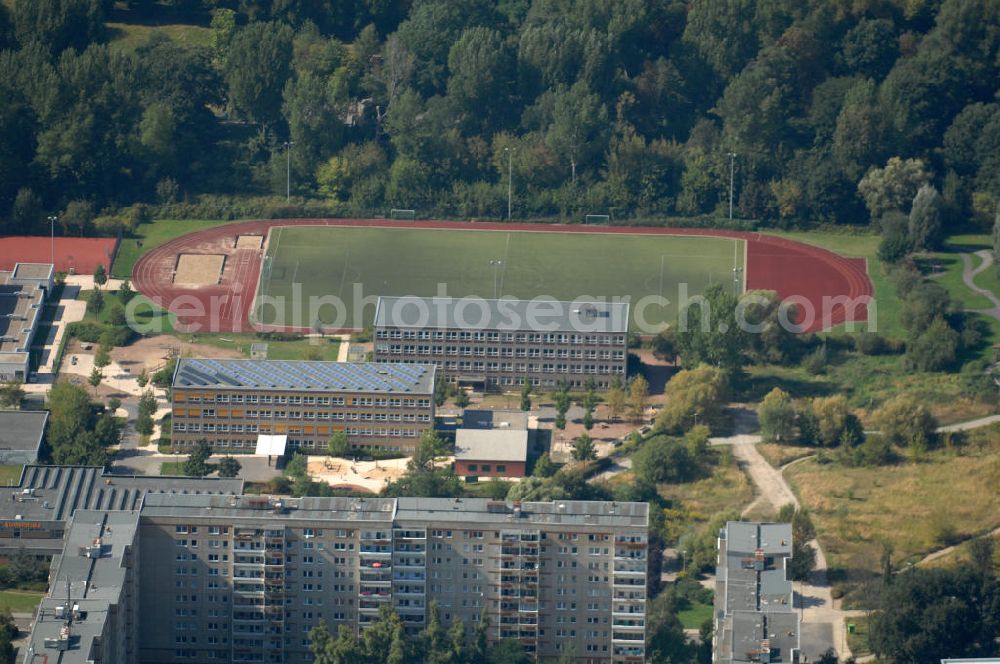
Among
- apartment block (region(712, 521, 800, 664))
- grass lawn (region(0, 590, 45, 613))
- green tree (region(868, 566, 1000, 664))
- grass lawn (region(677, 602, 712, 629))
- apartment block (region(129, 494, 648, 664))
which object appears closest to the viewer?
apartment block (region(712, 521, 800, 664))

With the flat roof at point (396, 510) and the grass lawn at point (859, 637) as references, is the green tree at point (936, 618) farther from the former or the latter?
the flat roof at point (396, 510)

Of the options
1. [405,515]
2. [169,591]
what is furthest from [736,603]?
[169,591]

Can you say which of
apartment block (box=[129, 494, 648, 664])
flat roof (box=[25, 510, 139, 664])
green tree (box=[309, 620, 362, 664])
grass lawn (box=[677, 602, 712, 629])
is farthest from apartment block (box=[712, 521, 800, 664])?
flat roof (box=[25, 510, 139, 664])

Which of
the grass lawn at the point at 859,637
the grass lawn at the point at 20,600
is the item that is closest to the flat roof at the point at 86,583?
the grass lawn at the point at 20,600

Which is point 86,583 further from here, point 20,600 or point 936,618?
point 936,618

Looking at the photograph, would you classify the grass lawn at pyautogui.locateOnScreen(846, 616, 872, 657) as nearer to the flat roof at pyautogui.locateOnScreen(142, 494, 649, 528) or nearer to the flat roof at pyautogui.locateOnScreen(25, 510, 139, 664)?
the flat roof at pyautogui.locateOnScreen(142, 494, 649, 528)

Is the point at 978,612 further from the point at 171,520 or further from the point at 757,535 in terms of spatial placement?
the point at 171,520
